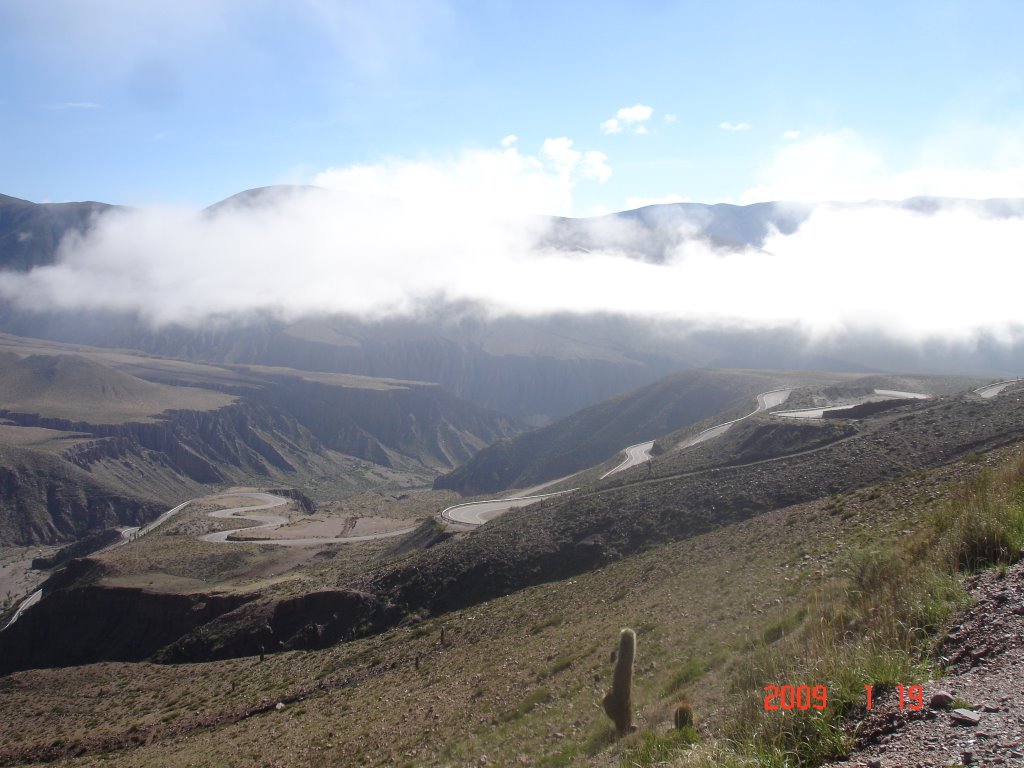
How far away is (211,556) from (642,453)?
48570 millimetres

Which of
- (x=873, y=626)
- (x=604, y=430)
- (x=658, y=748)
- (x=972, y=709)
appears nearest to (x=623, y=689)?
(x=658, y=748)

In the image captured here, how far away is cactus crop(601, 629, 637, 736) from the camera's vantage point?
9.72 metres

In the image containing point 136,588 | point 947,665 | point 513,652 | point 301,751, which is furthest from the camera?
point 136,588

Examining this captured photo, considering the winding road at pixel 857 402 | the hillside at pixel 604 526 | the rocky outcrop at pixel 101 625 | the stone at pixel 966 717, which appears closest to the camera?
the stone at pixel 966 717

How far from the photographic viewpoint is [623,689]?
9719 mm

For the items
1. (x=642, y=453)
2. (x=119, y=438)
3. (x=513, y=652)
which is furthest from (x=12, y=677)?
(x=119, y=438)

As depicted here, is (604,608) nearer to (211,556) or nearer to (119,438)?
(211,556)

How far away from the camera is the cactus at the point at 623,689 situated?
972 centimetres

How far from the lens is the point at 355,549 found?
6025cm
